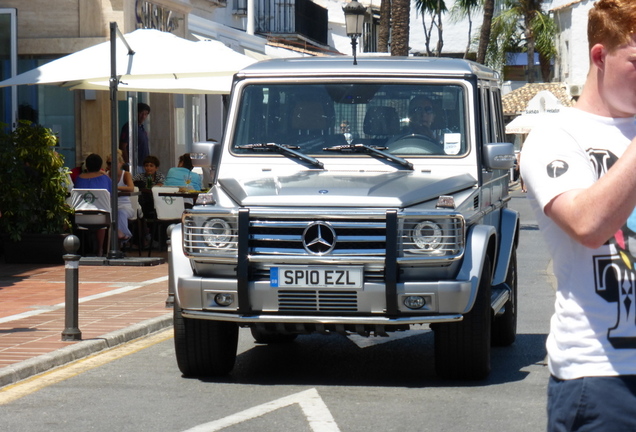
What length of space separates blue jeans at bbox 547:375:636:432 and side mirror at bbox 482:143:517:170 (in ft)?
17.3

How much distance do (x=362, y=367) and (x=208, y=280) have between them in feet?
5.14

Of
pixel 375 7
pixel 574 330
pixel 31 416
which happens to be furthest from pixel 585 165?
pixel 375 7

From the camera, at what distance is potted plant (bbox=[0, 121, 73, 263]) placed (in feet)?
51.6

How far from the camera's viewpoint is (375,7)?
64.4m

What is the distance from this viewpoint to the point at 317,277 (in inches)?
293

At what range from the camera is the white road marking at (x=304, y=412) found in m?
6.46

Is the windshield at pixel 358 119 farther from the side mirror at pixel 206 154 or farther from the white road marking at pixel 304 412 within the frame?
the white road marking at pixel 304 412

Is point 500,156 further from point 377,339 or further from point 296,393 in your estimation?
point 377,339

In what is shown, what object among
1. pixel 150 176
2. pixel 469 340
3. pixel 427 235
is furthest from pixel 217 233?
pixel 150 176

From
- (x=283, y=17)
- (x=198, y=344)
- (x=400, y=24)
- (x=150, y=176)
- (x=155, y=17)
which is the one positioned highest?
(x=283, y=17)

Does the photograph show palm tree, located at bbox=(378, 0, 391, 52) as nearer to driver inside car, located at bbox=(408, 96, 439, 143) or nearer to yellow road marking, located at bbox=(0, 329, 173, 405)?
yellow road marking, located at bbox=(0, 329, 173, 405)

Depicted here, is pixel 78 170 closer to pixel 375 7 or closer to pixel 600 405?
pixel 600 405

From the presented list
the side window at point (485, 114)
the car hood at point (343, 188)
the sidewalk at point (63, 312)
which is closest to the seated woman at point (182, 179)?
the sidewalk at point (63, 312)

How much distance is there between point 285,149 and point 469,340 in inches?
73.6
